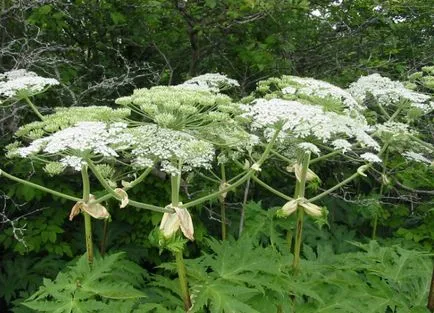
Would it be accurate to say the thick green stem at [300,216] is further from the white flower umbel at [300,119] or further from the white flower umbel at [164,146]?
the white flower umbel at [164,146]

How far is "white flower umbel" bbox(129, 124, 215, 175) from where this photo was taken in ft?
9.48

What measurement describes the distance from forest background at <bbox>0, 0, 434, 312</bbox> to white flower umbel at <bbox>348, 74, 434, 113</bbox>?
1167mm

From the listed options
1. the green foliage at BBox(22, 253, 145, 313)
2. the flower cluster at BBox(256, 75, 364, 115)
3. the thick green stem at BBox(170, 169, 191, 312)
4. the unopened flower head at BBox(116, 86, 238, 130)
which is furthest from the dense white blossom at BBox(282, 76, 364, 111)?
the green foliage at BBox(22, 253, 145, 313)

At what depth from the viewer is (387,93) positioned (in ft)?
13.7

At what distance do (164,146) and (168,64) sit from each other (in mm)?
2836

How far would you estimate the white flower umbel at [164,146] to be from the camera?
9.48 ft

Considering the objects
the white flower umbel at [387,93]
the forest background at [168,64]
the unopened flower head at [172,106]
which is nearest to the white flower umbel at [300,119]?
the unopened flower head at [172,106]

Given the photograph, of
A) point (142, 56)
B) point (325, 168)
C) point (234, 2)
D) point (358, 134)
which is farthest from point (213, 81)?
point (325, 168)

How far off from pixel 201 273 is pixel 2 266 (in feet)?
9.52

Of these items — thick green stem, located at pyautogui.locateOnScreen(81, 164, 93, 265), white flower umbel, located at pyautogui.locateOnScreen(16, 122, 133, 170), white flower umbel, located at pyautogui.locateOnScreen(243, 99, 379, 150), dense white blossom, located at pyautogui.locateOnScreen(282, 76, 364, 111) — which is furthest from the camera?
dense white blossom, located at pyautogui.locateOnScreen(282, 76, 364, 111)

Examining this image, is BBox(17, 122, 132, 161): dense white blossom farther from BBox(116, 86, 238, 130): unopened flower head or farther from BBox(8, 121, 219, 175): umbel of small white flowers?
BBox(116, 86, 238, 130): unopened flower head

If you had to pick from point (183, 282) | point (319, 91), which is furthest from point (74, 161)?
point (319, 91)

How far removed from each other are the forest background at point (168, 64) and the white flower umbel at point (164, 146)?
187 cm

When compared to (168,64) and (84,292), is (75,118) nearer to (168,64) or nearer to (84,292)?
(84,292)
